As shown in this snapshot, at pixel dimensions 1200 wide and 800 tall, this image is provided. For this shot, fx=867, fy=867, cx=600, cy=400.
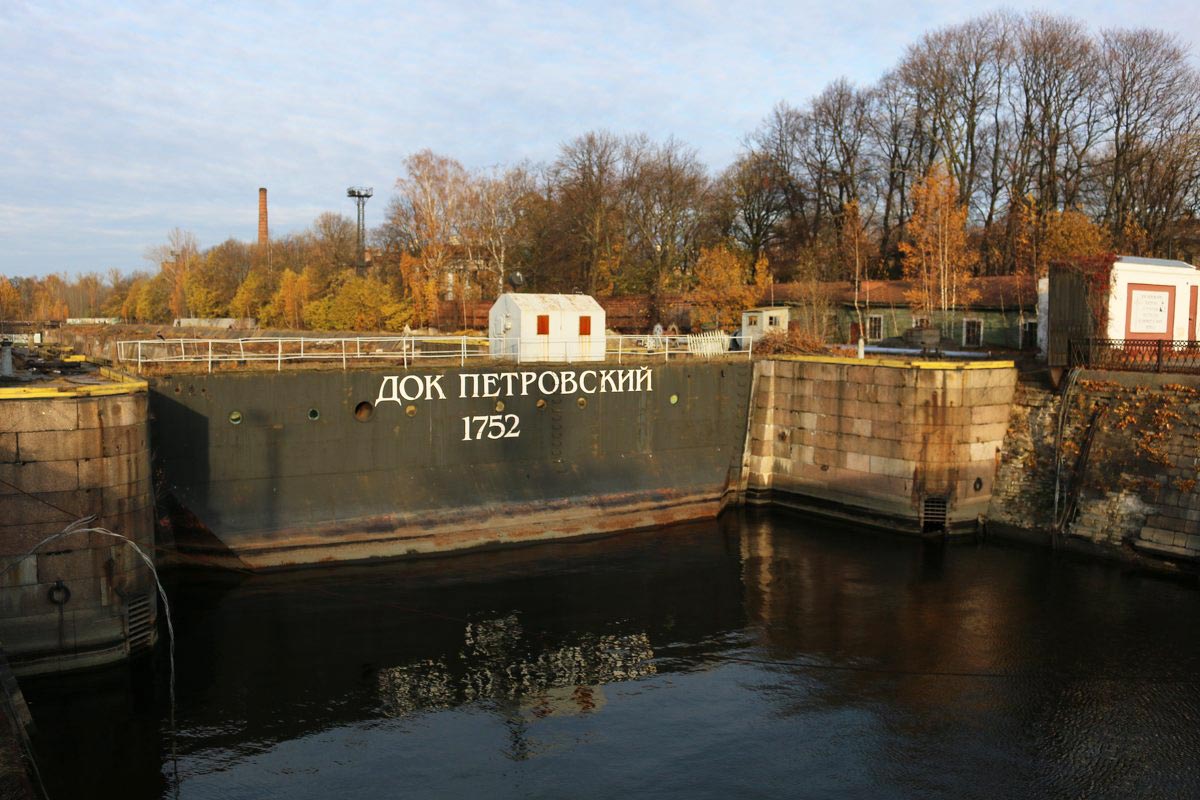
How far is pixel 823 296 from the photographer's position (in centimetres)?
5131

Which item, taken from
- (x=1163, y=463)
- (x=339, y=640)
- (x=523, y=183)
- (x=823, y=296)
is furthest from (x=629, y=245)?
(x=339, y=640)

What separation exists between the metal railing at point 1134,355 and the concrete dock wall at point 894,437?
205 centimetres

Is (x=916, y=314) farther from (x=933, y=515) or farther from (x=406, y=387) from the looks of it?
(x=406, y=387)

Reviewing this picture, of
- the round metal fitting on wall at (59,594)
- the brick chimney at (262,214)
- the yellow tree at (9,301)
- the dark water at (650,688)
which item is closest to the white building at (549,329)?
the dark water at (650,688)

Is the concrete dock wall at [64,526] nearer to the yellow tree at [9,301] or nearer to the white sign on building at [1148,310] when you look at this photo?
the white sign on building at [1148,310]

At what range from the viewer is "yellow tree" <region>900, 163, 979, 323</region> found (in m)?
47.0

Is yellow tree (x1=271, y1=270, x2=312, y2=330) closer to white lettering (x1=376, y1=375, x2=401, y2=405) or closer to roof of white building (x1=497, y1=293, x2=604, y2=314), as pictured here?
roof of white building (x1=497, y1=293, x2=604, y2=314)

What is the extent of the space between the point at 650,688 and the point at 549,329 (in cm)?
1540

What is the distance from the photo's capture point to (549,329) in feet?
97.6

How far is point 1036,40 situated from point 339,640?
2382 inches

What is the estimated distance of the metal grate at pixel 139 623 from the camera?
1672 cm

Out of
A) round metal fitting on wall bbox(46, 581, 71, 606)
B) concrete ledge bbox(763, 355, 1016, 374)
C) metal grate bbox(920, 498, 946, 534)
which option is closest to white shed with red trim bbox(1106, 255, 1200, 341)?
concrete ledge bbox(763, 355, 1016, 374)

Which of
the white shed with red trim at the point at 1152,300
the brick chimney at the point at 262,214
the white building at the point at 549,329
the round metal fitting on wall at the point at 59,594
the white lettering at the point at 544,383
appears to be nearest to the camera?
the round metal fitting on wall at the point at 59,594

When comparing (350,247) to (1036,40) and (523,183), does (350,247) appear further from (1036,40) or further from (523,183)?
(1036,40)
